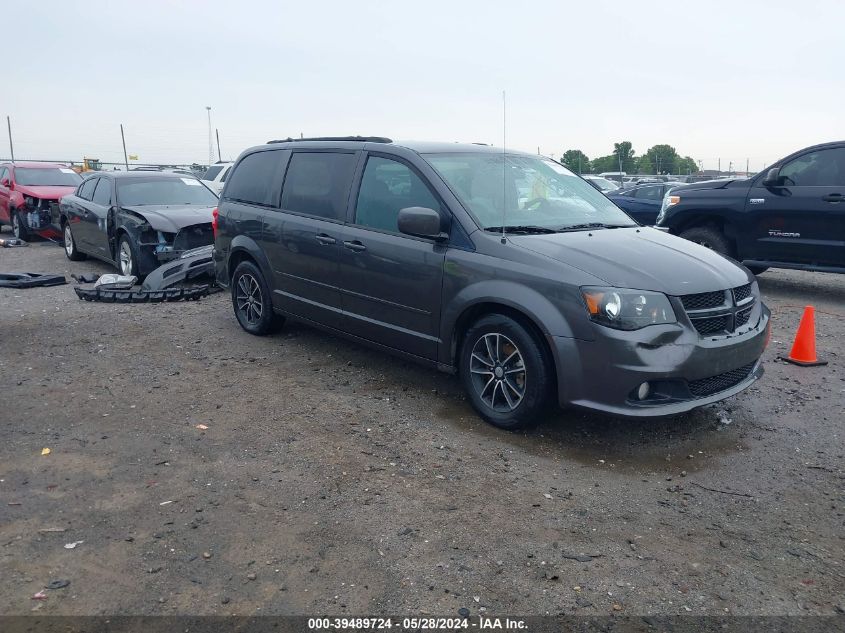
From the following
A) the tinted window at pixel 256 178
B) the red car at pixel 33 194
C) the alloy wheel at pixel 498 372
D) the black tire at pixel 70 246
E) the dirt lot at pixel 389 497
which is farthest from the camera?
the red car at pixel 33 194

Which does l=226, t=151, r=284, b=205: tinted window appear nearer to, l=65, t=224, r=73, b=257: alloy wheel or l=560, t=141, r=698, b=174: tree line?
l=65, t=224, r=73, b=257: alloy wheel

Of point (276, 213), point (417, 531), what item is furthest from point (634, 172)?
point (417, 531)

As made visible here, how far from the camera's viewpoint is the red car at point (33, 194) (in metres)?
14.0

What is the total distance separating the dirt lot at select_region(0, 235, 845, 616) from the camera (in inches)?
116

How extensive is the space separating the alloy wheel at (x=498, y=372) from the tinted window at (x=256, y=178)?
9.30ft

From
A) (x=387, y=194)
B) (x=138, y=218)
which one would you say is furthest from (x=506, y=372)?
(x=138, y=218)

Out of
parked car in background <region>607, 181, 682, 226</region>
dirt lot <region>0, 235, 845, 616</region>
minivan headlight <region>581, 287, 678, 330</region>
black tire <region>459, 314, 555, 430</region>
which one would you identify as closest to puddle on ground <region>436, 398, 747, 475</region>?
dirt lot <region>0, 235, 845, 616</region>

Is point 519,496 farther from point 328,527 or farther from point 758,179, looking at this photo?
point 758,179

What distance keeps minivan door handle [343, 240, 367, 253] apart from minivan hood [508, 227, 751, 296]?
1.28 m

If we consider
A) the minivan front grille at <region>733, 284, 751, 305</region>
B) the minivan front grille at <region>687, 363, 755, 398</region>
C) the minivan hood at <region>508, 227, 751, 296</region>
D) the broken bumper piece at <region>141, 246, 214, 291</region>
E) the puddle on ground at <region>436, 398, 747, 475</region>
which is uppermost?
the minivan hood at <region>508, 227, 751, 296</region>

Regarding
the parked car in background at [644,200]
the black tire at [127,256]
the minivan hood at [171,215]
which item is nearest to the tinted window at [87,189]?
the minivan hood at [171,215]

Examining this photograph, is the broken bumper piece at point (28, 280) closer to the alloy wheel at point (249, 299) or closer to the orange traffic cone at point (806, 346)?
the alloy wheel at point (249, 299)

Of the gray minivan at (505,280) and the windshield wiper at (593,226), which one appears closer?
the gray minivan at (505,280)

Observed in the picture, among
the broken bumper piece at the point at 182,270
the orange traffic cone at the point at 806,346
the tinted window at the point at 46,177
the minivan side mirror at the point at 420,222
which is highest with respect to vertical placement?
the tinted window at the point at 46,177
